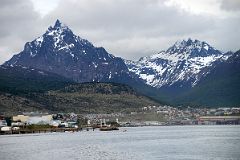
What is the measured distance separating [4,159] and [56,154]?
14322 mm

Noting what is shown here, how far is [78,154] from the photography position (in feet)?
452

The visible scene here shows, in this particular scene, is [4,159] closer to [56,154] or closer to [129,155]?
[56,154]

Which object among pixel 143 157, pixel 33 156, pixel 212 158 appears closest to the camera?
pixel 212 158

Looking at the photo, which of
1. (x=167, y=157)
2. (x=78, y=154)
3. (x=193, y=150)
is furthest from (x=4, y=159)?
(x=193, y=150)

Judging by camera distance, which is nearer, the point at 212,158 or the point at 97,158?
the point at 212,158

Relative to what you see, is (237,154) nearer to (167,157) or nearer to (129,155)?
(167,157)

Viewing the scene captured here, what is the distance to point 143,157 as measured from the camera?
409 ft

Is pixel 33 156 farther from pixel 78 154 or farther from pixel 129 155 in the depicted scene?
pixel 129 155

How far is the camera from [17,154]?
465 ft

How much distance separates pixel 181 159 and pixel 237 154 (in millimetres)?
13132

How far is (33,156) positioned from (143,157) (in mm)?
26494

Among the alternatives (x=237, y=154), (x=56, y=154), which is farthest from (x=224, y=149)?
(x=56, y=154)

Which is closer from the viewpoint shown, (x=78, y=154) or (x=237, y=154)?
(x=237, y=154)

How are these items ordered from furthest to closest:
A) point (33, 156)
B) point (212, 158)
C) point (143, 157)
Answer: point (33, 156)
point (143, 157)
point (212, 158)
